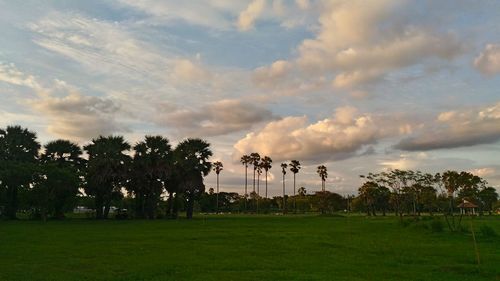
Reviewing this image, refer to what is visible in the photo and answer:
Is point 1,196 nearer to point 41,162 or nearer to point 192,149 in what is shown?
point 41,162

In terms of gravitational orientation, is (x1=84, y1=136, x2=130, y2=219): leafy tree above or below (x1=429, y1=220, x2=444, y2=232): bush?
above

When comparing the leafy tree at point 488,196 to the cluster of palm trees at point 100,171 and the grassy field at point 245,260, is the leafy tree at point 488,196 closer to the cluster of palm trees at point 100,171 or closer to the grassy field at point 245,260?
the cluster of palm trees at point 100,171

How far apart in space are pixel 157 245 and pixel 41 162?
174 feet

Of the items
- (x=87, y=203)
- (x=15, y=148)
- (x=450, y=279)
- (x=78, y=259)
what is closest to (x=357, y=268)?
(x=450, y=279)

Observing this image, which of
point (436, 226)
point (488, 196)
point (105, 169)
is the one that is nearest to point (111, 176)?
point (105, 169)

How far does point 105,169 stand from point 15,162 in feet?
40.6

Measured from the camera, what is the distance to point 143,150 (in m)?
76.1

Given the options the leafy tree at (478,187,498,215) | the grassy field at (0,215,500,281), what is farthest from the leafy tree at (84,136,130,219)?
the leafy tree at (478,187,498,215)

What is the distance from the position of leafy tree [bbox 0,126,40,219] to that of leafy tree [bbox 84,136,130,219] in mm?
8540

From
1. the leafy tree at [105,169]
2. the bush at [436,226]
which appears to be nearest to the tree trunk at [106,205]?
the leafy tree at [105,169]

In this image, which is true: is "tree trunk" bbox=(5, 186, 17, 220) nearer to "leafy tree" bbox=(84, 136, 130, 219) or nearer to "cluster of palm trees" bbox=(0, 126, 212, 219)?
"cluster of palm trees" bbox=(0, 126, 212, 219)

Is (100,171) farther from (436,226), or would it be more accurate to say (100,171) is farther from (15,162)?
(436,226)

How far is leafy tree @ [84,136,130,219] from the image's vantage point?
236 ft

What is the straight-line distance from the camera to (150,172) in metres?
73.1
